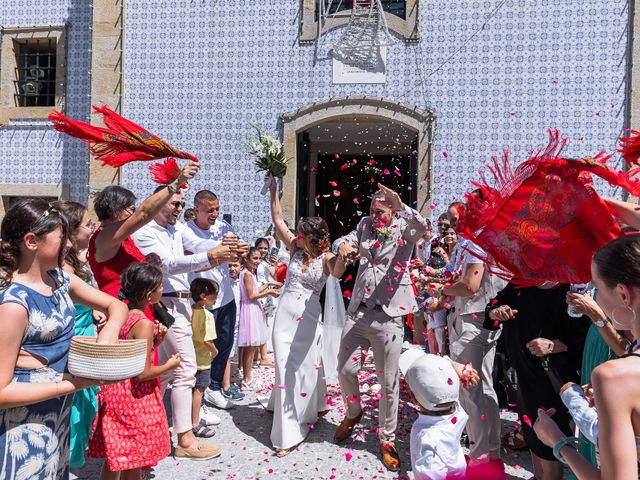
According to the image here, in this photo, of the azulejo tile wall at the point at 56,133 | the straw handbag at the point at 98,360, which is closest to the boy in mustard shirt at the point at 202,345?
the straw handbag at the point at 98,360

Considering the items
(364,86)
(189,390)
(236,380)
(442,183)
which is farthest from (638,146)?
(364,86)

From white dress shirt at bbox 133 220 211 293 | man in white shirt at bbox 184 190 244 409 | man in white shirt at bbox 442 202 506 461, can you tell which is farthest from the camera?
man in white shirt at bbox 184 190 244 409

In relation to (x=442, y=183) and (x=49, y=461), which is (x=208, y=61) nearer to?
(x=442, y=183)

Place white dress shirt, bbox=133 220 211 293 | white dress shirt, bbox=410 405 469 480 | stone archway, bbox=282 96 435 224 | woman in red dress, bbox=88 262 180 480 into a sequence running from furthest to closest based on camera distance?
stone archway, bbox=282 96 435 224 < white dress shirt, bbox=133 220 211 293 < woman in red dress, bbox=88 262 180 480 < white dress shirt, bbox=410 405 469 480

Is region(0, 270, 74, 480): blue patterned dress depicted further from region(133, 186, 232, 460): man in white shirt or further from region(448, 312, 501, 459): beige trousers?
region(448, 312, 501, 459): beige trousers

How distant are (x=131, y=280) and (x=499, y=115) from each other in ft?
24.9

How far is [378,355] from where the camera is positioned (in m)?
4.34

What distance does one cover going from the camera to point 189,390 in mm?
4113

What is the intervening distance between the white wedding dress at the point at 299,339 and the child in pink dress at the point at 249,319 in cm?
156

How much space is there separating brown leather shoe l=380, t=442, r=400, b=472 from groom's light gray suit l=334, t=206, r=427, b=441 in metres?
0.12

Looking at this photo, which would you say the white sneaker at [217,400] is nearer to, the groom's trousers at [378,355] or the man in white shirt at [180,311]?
the man in white shirt at [180,311]

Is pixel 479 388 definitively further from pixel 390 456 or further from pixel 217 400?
pixel 217 400

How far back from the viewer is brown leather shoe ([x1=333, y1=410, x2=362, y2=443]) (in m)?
4.48

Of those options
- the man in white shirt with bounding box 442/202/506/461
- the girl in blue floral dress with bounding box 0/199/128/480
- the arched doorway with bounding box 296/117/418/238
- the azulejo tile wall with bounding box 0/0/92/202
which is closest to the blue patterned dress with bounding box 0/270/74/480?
the girl in blue floral dress with bounding box 0/199/128/480
